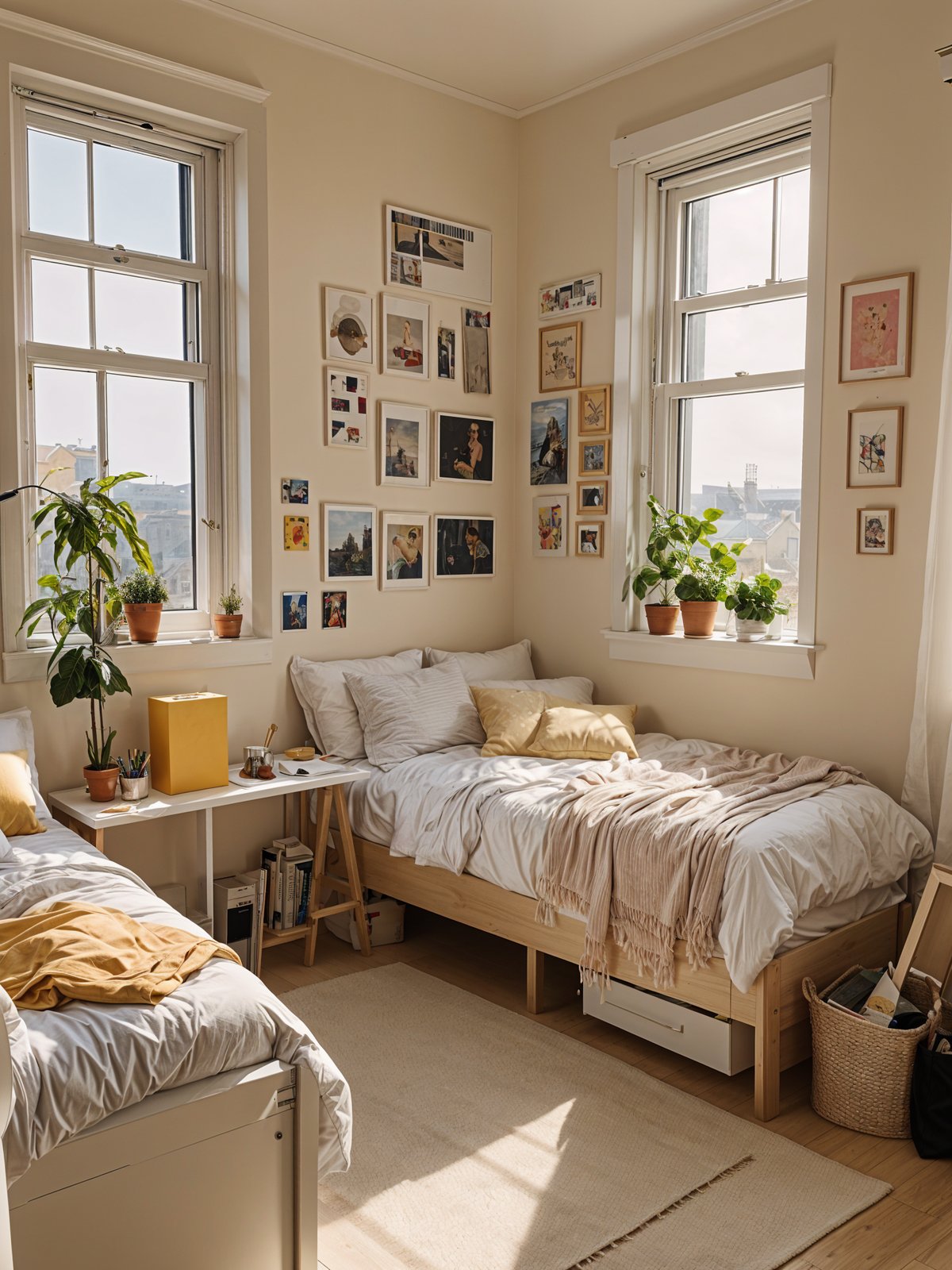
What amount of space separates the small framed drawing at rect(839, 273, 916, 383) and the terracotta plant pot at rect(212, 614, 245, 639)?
2142mm

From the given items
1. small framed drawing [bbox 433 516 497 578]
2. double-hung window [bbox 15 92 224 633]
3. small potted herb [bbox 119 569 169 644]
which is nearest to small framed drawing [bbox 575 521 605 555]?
small framed drawing [bbox 433 516 497 578]

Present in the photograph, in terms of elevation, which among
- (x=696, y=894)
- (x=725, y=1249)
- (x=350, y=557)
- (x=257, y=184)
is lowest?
(x=725, y=1249)

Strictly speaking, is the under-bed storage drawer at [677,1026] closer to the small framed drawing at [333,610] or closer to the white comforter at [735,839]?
the white comforter at [735,839]

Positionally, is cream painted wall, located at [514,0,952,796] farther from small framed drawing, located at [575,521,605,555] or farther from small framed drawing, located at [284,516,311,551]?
small framed drawing, located at [284,516,311,551]

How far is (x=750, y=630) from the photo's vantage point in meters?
A: 3.67

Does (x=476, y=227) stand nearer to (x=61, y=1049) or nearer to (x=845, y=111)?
(x=845, y=111)

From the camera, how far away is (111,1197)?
173cm

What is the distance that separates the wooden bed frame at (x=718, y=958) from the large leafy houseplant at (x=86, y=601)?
1.05 metres

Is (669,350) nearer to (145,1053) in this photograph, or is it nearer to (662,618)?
(662,618)

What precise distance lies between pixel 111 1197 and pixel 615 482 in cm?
300

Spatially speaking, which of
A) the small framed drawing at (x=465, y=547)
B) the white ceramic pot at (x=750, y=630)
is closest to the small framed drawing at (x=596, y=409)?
the small framed drawing at (x=465, y=547)

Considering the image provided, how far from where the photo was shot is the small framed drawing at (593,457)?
163 inches

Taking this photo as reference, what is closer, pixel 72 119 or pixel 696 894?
pixel 696 894

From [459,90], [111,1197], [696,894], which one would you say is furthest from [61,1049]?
[459,90]
